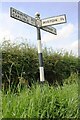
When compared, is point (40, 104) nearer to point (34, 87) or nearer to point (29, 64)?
point (34, 87)

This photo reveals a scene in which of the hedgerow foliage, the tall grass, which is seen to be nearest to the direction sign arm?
the hedgerow foliage

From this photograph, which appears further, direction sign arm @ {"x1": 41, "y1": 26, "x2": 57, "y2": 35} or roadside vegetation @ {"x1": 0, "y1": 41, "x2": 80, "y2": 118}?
direction sign arm @ {"x1": 41, "y1": 26, "x2": 57, "y2": 35}

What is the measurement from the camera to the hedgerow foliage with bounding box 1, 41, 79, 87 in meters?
6.97

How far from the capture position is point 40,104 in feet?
16.0

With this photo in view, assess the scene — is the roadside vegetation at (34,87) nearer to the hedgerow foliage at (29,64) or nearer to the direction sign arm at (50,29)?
the hedgerow foliage at (29,64)

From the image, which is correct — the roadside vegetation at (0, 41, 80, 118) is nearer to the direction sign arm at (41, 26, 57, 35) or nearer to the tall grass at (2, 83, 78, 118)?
the tall grass at (2, 83, 78, 118)

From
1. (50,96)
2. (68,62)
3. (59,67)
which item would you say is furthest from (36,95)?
(68,62)

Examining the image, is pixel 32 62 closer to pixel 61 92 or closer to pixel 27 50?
pixel 27 50

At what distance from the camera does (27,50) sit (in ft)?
26.1

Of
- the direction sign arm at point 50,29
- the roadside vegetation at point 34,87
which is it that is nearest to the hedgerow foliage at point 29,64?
the roadside vegetation at point 34,87

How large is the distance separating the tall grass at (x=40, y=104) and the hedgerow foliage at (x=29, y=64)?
0.81 m

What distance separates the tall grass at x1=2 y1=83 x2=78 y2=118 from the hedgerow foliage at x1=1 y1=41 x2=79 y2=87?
0.81 metres

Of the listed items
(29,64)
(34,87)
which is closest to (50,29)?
(29,64)

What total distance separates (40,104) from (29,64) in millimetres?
3035
